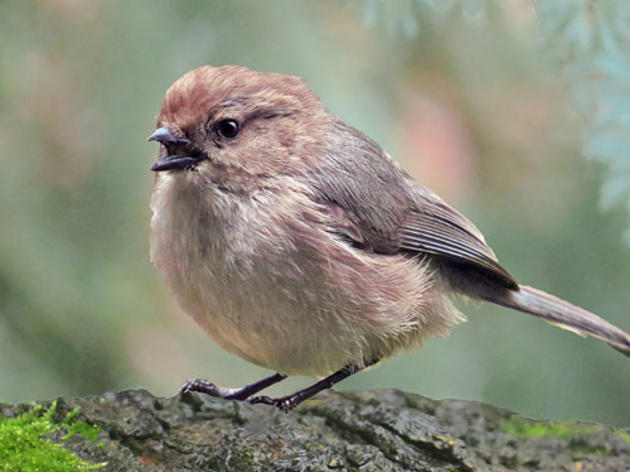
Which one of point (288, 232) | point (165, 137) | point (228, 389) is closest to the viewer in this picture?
point (165, 137)

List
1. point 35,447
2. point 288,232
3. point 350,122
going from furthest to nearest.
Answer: point 350,122
point 288,232
point 35,447

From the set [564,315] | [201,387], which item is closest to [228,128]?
[201,387]

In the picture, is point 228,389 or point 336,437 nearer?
point 336,437

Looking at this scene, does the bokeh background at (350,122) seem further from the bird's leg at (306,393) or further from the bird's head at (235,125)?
the bird's leg at (306,393)

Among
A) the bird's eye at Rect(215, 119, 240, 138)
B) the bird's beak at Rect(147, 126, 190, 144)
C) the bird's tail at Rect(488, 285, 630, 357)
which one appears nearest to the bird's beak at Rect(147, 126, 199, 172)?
the bird's beak at Rect(147, 126, 190, 144)

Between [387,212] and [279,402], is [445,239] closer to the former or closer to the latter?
[387,212]

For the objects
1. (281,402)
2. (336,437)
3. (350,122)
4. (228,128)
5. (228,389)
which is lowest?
(336,437)

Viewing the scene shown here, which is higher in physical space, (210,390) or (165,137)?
(165,137)

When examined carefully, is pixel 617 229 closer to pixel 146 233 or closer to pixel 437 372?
pixel 437 372
